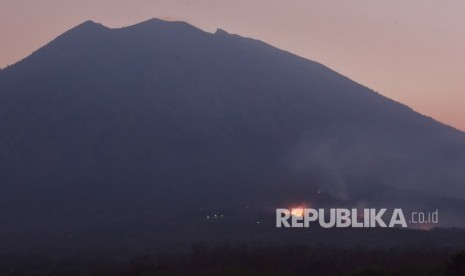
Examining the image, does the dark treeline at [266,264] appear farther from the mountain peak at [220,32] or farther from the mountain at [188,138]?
the mountain peak at [220,32]

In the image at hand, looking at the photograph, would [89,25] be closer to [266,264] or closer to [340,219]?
[340,219]

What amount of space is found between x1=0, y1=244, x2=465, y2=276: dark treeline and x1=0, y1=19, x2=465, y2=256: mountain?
17.1 m

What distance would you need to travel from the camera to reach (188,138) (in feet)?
341

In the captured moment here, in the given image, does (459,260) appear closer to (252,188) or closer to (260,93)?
(252,188)

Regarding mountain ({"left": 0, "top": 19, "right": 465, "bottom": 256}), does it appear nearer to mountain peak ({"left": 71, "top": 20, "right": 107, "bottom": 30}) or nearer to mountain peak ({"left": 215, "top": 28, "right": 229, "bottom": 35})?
mountain peak ({"left": 215, "top": 28, "right": 229, "bottom": 35})

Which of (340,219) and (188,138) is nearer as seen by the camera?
(340,219)

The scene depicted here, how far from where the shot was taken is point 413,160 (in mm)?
104562

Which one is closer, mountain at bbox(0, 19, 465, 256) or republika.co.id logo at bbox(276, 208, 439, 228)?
republika.co.id logo at bbox(276, 208, 439, 228)

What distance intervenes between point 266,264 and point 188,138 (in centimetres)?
7164

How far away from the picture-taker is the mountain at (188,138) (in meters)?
76.8

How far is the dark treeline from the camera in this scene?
29.6 m

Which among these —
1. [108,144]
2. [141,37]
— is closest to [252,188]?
[108,144]

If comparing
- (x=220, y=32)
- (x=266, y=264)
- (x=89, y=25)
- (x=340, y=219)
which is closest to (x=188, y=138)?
(x=220, y=32)

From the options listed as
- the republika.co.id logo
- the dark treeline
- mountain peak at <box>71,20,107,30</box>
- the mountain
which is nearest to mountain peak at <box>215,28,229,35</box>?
the mountain
